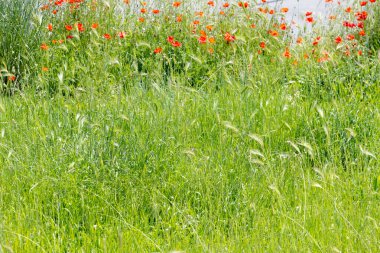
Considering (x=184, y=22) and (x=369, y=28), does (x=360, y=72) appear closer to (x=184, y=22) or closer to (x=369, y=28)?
(x=369, y=28)

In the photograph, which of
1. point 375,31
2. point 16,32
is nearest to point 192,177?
point 16,32

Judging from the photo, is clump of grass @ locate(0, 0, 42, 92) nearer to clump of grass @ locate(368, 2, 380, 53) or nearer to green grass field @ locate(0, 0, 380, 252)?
green grass field @ locate(0, 0, 380, 252)

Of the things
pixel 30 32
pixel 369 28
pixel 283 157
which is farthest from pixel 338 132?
pixel 30 32

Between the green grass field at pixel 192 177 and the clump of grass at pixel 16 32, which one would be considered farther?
the clump of grass at pixel 16 32

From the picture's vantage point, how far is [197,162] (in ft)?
9.45

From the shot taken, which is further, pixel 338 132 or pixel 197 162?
pixel 338 132

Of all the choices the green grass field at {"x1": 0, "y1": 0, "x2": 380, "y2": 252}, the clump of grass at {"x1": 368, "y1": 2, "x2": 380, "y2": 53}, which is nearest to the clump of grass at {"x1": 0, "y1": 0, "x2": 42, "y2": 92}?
the green grass field at {"x1": 0, "y1": 0, "x2": 380, "y2": 252}

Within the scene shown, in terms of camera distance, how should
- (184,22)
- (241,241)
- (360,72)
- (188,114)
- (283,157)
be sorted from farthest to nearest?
1. (184,22)
2. (360,72)
3. (188,114)
4. (283,157)
5. (241,241)

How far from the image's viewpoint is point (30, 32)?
17.9ft

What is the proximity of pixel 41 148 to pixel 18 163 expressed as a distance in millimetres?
124

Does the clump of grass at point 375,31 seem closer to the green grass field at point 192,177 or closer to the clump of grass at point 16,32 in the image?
the green grass field at point 192,177

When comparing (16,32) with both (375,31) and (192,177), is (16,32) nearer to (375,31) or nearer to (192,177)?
(375,31)

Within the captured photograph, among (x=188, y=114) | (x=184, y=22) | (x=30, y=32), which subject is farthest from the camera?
(x=184, y=22)

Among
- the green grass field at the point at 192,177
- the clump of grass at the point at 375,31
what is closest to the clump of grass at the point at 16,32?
the green grass field at the point at 192,177
